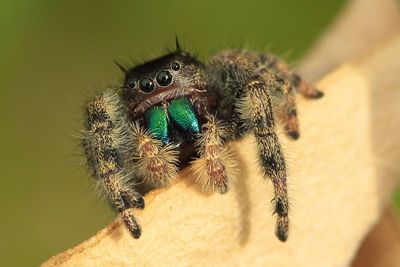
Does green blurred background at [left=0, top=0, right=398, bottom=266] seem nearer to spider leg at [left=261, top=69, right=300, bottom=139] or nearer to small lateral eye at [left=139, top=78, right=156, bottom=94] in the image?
spider leg at [left=261, top=69, right=300, bottom=139]

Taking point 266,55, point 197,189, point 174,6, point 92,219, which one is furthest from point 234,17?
point 197,189

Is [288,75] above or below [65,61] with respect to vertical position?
above

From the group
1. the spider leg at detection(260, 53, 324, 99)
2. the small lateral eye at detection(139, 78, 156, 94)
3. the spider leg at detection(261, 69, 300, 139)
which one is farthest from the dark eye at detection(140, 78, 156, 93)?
the spider leg at detection(260, 53, 324, 99)

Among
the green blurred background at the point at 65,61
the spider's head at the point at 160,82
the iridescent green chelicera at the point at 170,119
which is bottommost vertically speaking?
the green blurred background at the point at 65,61

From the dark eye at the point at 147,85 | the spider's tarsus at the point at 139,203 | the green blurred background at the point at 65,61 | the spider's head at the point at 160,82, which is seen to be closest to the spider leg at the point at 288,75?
the spider's head at the point at 160,82

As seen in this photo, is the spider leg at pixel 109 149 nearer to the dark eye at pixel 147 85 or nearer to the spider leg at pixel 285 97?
the dark eye at pixel 147 85

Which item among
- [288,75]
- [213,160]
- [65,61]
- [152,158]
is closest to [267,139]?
[213,160]

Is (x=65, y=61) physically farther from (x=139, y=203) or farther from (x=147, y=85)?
(x=139, y=203)
